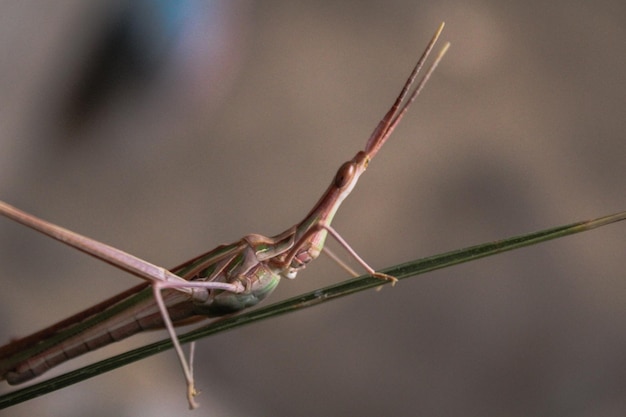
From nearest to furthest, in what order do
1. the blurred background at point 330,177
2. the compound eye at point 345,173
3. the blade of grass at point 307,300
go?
the blade of grass at point 307,300, the compound eye at point 345,173, the blurred background at point 330,177

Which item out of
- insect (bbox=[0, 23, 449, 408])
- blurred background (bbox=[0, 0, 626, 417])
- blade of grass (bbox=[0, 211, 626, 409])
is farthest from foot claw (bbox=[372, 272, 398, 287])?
blurred background (bbox=[0, 0, 626, 417])

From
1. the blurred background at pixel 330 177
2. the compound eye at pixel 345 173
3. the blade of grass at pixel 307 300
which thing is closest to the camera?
the blade of grass at pixel 307 300

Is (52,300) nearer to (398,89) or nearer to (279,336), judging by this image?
(279,336)

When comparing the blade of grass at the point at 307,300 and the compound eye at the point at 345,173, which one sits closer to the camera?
the blade of grass at the point at 307,300

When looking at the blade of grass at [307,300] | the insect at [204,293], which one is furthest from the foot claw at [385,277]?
the insect at [204,293]

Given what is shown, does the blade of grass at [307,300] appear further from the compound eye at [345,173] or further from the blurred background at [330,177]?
the blurred background at [330,177]

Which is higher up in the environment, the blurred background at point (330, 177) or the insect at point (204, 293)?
the blurred background at point (330, 177)
